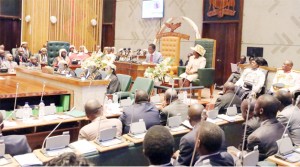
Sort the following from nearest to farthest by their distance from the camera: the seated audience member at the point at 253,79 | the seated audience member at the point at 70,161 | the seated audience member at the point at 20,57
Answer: the seated audience member at the point at 70,161
the seated audience member at the point at 253,79
the seated audience member at the point at 20,57

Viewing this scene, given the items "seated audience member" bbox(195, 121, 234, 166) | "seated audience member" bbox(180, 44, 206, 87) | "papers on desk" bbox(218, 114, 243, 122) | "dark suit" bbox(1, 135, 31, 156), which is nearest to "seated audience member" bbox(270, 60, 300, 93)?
"seated audience member" bbox(180, 44, 206, 87)

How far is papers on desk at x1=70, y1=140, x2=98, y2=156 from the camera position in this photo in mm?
2922

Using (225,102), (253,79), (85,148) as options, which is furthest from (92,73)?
(253,79)

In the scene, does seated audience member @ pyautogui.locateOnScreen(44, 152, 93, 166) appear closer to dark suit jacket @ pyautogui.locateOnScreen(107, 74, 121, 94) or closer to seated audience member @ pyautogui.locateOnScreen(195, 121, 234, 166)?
seated audience member @ pyautogui.locateOnScreen(195, 121, 234, 166)

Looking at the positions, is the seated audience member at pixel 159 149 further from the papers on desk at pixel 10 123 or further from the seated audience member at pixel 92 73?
the seated audience member at pixel 92 73

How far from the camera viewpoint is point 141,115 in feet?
13.0

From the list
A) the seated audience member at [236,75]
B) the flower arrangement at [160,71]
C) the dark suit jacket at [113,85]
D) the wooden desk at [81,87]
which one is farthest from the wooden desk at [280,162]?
the seated audience member at [236,75]

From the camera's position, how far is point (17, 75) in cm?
701

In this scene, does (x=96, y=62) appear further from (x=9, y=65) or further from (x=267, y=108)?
(x=267, y=108)

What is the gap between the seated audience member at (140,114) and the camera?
13.0 feet

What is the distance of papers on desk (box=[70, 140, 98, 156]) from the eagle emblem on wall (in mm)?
7756

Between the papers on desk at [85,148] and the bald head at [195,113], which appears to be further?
the bald head at [195,113]

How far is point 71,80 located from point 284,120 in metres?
2.90

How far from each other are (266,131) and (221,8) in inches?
301
